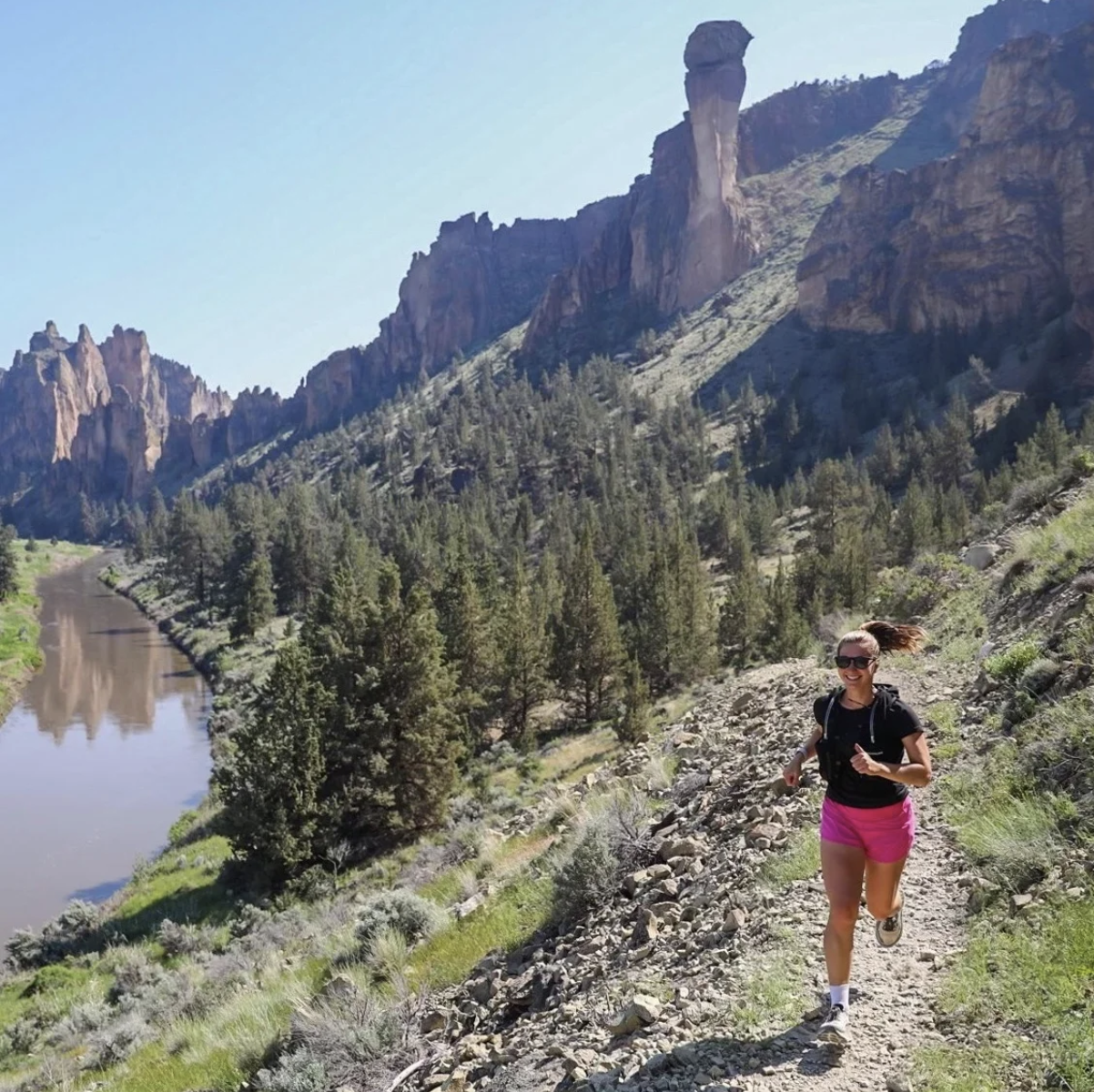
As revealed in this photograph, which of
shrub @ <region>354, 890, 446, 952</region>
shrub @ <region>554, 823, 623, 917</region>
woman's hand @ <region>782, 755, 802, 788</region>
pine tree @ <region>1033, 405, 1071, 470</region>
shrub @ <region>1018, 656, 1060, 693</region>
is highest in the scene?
pine tree @ <region>1033, 405, 1071, 470</region>

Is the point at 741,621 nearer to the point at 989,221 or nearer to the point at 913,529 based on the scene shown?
the point at 913,529

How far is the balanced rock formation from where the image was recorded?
171m

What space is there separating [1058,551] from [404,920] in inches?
421

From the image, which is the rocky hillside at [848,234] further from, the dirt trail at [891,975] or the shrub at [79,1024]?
the shrub at [79,1024]

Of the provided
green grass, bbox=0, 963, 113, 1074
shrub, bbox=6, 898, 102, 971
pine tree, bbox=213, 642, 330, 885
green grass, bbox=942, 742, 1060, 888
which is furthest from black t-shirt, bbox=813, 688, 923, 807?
shrub, bbox=6, 898, 102, 971

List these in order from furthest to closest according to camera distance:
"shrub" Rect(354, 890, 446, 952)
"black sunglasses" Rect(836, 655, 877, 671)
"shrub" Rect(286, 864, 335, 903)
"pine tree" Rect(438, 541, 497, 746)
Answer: "pine tree" Rect(438, 541, 497, 746) < "shrub" Rect(286, 864, 335, 903) < "shrub" Rect(354, 890, 446, 952) < "black sunglasses" Rect(836, 655, 877, 671)

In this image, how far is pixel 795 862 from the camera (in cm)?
675

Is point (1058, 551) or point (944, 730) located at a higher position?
point (1058, 551)

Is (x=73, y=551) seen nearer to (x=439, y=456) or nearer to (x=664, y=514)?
(x=439, y=456)

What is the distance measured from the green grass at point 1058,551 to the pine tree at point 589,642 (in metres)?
23.6

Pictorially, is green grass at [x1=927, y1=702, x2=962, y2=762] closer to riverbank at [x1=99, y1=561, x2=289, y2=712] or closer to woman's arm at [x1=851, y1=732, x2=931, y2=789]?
woman's arm at [x1=851, y1=732, x2=931, y2=789]

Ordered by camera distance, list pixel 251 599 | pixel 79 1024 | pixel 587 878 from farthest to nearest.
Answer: pixel 251 599 → pixel 79 1024 → pixel 587 878

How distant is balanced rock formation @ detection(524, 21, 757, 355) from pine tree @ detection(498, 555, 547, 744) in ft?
465

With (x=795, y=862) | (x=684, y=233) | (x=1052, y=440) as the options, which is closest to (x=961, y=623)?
(x=795, y=862)
